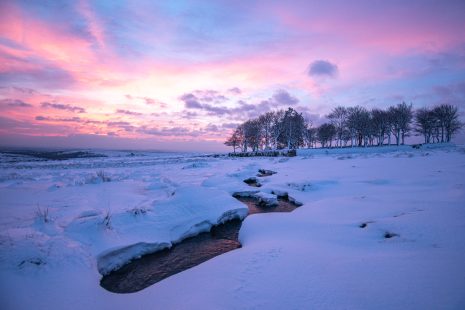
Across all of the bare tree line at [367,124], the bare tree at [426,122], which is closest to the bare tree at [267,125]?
the bare tree line at [367,124]

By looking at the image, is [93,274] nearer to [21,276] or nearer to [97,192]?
[21,276]

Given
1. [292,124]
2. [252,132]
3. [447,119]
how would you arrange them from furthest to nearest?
[252,132] < [292,124] < [447,119]

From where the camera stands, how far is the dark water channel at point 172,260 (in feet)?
13.8

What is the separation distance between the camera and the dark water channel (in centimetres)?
421

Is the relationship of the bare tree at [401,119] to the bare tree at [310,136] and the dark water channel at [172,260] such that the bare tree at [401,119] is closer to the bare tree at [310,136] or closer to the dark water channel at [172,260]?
the bare tree at [310,136]

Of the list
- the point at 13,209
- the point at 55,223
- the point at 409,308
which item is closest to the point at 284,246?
the point at 409,308

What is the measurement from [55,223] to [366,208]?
7.99m

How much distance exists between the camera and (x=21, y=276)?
136 inches

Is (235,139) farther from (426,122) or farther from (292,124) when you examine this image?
(426,122)

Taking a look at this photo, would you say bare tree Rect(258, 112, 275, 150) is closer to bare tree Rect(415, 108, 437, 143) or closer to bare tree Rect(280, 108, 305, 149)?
bare tree Rect(280, 108, 305, 149)

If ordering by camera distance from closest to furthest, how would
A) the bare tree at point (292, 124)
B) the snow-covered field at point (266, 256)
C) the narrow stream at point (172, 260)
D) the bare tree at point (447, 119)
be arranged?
the snow-covered field at point (266, 256) < the narrow stream at point (172, 260) < the bare tree at point (447, 119) < the bare tree at point (292, 124)

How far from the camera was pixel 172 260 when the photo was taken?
5012 millimetres

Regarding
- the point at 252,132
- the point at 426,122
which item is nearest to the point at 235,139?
the point at 252,132

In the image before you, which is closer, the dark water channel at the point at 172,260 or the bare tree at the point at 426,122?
the dark water channel at the point at 172,260
